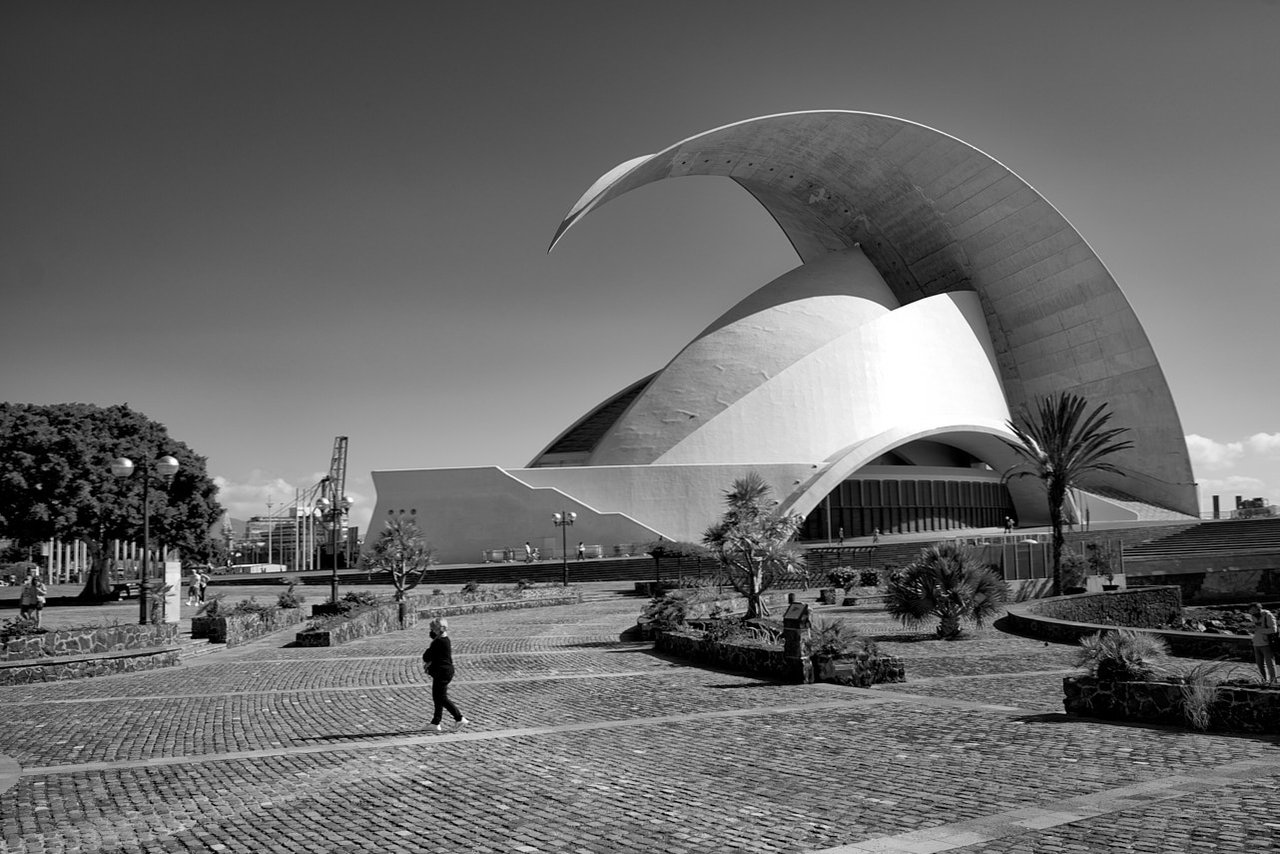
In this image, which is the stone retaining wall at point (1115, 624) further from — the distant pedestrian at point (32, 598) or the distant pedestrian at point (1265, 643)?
the distant pedestrian at point (32, 598)

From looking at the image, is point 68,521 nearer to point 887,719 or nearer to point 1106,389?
point 887,719

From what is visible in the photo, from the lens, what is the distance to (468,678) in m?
12.5

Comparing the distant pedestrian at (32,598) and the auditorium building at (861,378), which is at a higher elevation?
the auditorium building at (861,378)

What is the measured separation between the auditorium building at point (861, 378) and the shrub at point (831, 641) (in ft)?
97.0

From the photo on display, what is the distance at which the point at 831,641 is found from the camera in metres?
11.8

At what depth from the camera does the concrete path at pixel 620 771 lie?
544cm

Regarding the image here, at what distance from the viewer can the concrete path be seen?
544cm

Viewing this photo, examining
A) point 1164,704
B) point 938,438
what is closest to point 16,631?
point 1164,704

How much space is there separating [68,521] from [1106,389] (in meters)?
43.5

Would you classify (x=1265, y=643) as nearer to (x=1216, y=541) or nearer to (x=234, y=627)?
(x=234, y=627)

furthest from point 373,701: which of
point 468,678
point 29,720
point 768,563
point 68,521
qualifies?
point 68,521

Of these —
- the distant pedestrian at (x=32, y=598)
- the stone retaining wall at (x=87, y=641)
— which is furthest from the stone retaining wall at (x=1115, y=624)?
the distant pedestrian at (x=32, y=598)

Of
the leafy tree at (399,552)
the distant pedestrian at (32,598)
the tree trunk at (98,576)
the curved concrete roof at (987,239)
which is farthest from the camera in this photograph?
the curved concrete roof at (987,239)

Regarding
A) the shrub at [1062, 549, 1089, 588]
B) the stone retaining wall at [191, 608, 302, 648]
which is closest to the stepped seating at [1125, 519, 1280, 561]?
the shrub at [1062, 549, 1089, 588]
